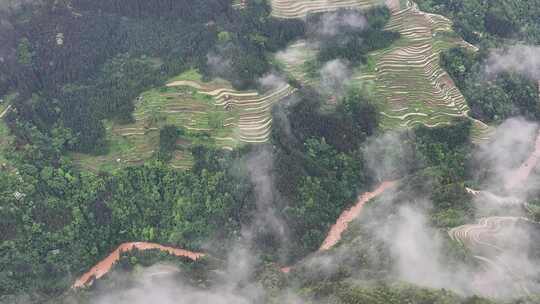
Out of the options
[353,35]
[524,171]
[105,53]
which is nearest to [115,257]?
[105,53]

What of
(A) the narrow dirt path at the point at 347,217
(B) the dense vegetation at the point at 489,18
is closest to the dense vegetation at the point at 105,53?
(A) the narrow dirt path at the point at 347,217

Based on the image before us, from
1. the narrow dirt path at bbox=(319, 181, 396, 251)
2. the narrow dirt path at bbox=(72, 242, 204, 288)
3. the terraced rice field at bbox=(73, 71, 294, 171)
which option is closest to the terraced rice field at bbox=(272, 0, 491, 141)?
the narrow dirt path at bbox=(319, 181, 396, 251)

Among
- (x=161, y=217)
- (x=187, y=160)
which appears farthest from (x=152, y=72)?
(x=161, y=217)

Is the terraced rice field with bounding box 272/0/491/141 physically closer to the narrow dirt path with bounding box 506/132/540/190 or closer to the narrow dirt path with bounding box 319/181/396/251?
the narrow dirt path with bounding box 506/132/540/190

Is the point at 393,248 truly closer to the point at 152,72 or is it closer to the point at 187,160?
the point at 187,160

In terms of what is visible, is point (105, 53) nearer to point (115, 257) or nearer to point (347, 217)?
point (115, 257)

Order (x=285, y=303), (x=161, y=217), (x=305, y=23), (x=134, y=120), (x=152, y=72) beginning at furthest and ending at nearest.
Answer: (x=305, y=23) → (x=152, y=72) → (x=134, y=120) → (x=161, y=217) → (x=285, y=303)
